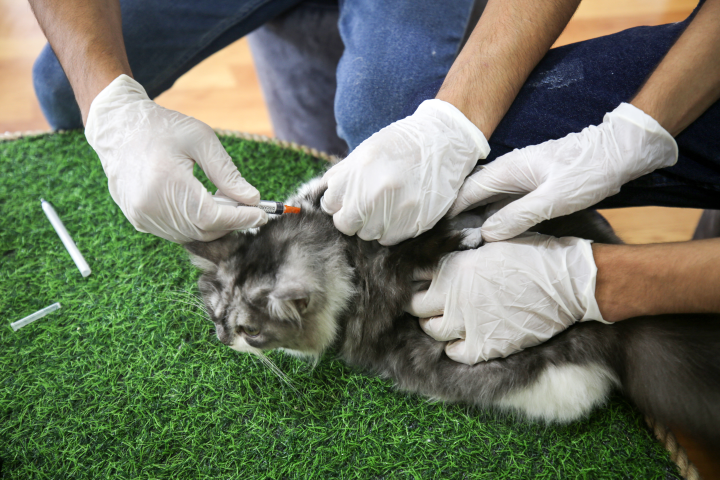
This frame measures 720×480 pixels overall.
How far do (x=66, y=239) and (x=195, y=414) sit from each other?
82cm

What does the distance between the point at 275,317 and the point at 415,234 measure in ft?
1.38

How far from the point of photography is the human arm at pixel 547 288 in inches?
42.1

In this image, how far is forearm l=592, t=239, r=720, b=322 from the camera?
103 centimetres

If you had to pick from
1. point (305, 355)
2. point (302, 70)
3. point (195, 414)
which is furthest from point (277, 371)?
point (302, 70)

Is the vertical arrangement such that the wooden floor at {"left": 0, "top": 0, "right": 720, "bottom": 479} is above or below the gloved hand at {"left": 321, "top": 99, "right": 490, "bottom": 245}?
below

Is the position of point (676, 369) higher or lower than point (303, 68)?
lower

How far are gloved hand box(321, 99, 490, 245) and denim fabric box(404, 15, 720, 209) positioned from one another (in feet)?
0.72

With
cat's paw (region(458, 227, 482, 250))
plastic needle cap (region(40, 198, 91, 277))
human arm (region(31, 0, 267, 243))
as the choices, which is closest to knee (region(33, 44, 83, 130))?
plastic needle cap (region(40, 198, 91, 277))

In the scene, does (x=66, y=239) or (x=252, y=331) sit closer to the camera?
(x=252, y=331)

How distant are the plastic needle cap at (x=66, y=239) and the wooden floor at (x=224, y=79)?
1299 mm

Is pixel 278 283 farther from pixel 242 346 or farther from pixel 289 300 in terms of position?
pixel 242 346

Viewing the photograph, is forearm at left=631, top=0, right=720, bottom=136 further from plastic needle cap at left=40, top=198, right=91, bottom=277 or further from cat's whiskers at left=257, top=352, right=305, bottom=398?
plastic needle cap at left=40, top=198, right=91, bottom=277

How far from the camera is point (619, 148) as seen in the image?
1.10 meters

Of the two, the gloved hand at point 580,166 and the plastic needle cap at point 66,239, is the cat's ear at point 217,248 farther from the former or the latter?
the gloved hand at point 580,166
